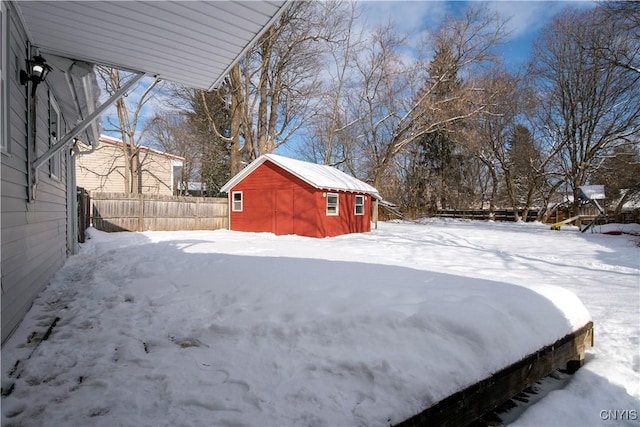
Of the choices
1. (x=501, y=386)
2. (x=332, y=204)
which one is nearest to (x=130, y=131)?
(x=332, y=204)

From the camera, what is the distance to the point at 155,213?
45.7ft

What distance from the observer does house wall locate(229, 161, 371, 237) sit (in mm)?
13188

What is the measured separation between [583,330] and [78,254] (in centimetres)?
884

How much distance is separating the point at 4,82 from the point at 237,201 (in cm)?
1335

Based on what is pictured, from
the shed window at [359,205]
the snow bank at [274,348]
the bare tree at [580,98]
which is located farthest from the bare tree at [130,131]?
the bare tree at [580,98]

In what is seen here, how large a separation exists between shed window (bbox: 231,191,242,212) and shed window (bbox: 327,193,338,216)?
4.68 m

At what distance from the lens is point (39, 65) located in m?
3.36

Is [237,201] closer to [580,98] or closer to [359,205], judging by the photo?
[359,205]

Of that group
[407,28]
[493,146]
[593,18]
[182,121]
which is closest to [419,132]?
[407,28]

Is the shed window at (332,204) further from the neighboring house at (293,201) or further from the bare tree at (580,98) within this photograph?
the bare tree at (580,98)

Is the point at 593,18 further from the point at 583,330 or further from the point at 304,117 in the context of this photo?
the point at 583,330

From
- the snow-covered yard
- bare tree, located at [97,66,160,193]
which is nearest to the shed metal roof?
the snow-covered yard

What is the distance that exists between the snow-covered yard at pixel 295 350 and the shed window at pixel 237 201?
1138 centimetres

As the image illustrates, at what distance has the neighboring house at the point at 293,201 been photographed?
13195 mm
